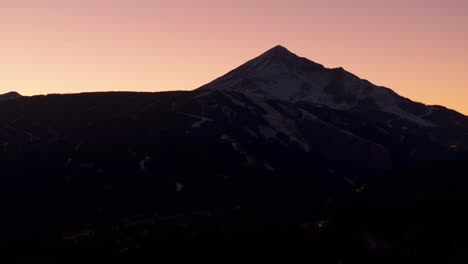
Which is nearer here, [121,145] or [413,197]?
[413,197]

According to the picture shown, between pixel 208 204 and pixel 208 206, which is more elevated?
pixel 208 204

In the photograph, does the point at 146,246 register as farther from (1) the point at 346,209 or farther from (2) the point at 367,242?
(1) the point at 346,209

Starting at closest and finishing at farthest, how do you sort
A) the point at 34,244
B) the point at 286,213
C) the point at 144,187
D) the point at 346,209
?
the point at 34,244
the point at 346,209
the point at 286,213
the point at 144,187

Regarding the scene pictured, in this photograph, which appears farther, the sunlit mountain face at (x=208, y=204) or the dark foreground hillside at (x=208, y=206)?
the sunlit mountain face at (x=208, y=204)

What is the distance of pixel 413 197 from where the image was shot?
138250mm

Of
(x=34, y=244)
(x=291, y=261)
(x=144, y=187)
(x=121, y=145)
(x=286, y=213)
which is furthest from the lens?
(x=121, y=145)

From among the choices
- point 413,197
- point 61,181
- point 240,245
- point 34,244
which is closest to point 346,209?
point 413,197

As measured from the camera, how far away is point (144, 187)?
163875 mm

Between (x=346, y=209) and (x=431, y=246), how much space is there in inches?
1232

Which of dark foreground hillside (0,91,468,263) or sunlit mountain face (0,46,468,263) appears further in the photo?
sunlit mountain face (0,46,468,263)

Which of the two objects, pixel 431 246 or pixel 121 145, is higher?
pixel 121 145

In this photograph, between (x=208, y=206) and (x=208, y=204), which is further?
(x=208, y=204)

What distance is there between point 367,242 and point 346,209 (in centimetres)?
2668

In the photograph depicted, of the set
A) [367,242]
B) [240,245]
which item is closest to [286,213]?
[367,242]
